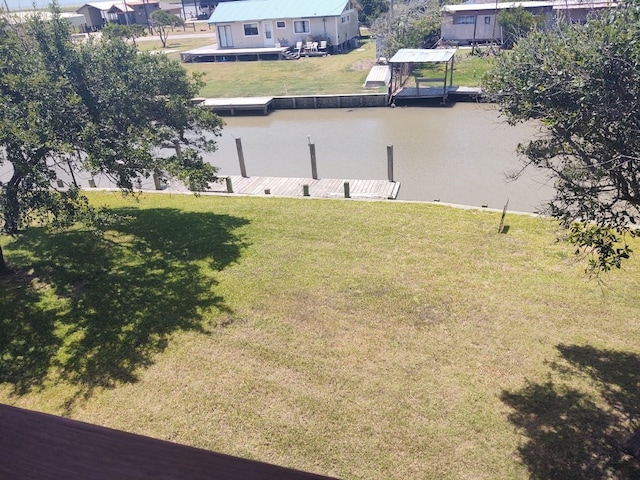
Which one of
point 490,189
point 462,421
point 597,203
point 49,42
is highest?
point 49,42

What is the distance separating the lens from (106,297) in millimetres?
8766

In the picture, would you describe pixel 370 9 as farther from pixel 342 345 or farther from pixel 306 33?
pixel 342 345

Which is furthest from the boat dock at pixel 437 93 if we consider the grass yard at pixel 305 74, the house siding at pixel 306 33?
the house siding at pixel 306 33

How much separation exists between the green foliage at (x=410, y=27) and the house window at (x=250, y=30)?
10.9 m

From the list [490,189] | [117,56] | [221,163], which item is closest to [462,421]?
[117,56]

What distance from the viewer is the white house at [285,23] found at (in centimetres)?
4125

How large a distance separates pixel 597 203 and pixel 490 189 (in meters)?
11.3

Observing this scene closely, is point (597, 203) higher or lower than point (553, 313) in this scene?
higher

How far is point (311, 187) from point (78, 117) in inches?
339

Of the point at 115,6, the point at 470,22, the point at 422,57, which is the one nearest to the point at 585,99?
the point at 422,57

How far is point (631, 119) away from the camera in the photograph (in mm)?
4531

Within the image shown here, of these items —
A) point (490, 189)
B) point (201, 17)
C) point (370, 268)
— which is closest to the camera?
point (370, 268)

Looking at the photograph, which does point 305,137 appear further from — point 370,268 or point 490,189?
point 370,268

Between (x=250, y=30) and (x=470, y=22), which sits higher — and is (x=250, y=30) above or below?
above
